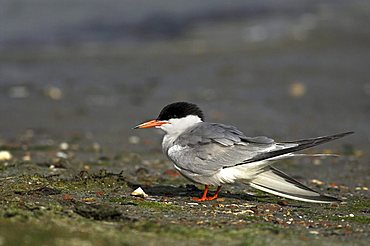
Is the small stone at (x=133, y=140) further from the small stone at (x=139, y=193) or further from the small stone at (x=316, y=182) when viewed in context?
the small stone at (x=139, y=193)

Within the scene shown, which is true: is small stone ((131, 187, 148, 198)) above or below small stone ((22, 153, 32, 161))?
below

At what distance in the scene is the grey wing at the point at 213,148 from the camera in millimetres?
5332

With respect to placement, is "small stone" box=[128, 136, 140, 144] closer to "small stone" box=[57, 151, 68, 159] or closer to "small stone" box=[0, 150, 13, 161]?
"small stone" box=[57, 151, 68, 159]

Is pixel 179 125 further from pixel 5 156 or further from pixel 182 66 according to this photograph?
pixel 182 66

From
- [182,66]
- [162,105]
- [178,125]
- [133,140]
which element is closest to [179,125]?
[178,125]

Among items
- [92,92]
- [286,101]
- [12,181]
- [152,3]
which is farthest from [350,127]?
[152,3]

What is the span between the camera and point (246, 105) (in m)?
10.6

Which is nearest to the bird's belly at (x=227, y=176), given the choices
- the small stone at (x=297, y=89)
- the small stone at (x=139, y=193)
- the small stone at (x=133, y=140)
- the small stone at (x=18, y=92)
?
the small stone at (x=139, y=193)

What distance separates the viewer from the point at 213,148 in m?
5.46

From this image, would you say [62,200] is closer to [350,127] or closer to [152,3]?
[350,127]

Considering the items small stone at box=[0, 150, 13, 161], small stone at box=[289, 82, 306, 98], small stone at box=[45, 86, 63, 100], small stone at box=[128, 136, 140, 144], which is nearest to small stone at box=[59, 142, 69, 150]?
small stone at box=[128, 136, 140, 144]

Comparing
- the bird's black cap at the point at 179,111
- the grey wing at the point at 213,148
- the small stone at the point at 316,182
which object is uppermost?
the bird's black cap at the point at 179,111

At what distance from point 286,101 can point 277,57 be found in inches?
112

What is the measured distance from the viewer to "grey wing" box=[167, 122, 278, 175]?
5.33m
